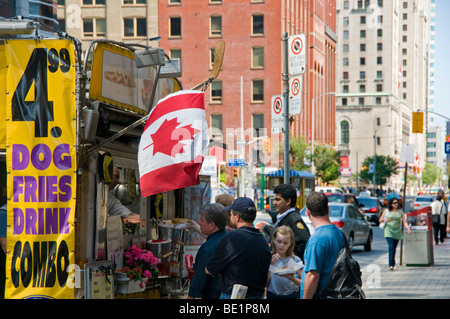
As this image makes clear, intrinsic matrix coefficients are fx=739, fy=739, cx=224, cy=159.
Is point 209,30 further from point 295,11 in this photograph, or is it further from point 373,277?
point 373,277

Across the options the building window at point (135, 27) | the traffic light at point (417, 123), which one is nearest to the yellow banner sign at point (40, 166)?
the traffic light at point (417, 123)

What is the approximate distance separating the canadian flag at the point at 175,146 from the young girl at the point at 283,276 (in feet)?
3.52

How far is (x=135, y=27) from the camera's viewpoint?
71.8m

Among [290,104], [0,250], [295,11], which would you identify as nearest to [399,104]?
[295,11]

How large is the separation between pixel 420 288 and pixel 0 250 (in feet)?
27.5

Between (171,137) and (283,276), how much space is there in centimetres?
186

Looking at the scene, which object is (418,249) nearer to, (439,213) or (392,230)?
(392,230)

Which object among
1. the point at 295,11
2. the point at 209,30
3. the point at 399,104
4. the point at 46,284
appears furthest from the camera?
the point at 399,104

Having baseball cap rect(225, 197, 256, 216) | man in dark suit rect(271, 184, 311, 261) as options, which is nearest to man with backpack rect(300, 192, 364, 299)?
baseball cap rect(225, 197, 256, 216)

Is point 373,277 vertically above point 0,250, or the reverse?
point 0,250

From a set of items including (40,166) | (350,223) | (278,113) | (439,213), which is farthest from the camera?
(439,213)

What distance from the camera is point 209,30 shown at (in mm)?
73562

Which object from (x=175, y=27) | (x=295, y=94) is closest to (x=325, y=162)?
(x=175, y=27)

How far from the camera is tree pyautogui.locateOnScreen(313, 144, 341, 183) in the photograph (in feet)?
251
